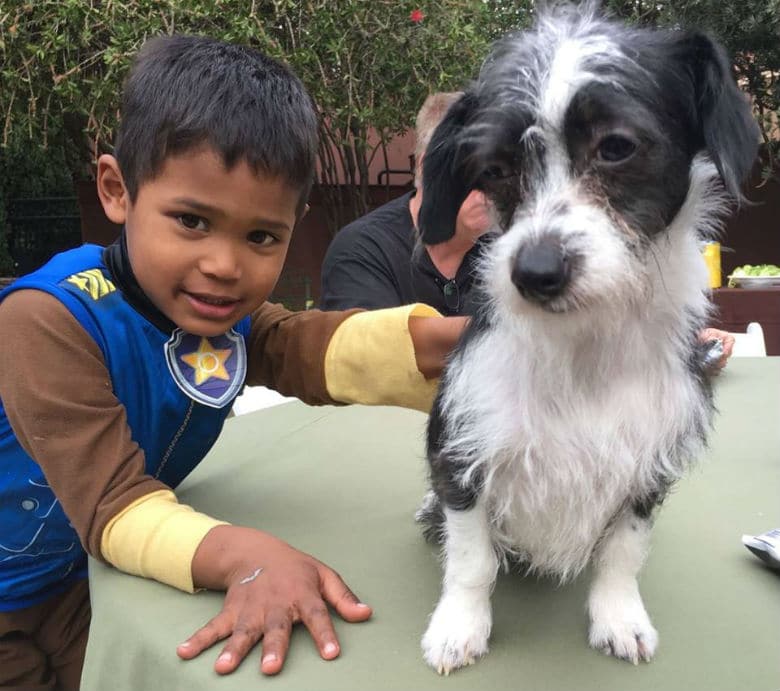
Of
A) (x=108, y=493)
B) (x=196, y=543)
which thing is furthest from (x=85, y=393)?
(x=196, y=543)

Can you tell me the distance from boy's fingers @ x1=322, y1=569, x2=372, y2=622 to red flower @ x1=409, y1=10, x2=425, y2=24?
18.7ft

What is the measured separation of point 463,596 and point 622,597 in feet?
0.95

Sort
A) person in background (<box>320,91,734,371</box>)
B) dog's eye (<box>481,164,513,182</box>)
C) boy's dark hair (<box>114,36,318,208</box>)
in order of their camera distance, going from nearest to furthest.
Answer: dog's eye (<box>481,164,513,182</box>) < boy's dark hair (<box>114,36,318,208</box>) < person in background (<box>320,91,734,371</box>)

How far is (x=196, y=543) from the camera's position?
1.36 meters

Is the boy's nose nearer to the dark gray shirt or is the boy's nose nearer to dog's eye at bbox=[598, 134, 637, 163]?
dog's eye at bbox=[598, 134, 637, 163]

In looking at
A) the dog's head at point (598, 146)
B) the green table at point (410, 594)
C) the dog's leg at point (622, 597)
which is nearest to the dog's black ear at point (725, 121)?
the dog's head at point (598, 146)

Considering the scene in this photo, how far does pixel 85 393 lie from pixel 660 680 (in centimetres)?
120

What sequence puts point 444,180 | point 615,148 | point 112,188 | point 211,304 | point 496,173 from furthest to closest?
point 112,188, point 211,304, point 444,180, point 496,173, point 615,148

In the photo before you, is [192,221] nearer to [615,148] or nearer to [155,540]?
[155,540]

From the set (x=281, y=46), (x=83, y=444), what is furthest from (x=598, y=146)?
(x=281, y=46)

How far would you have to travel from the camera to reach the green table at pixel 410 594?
114 centimetres

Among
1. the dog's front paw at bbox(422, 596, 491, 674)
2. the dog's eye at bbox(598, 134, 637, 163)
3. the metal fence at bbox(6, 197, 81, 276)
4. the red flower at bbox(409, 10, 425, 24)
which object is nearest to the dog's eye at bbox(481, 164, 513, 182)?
the dog's eye at bbox(598, 134, 637, 163)

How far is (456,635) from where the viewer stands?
1186 mm

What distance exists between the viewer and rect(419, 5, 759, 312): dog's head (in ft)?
3.87
